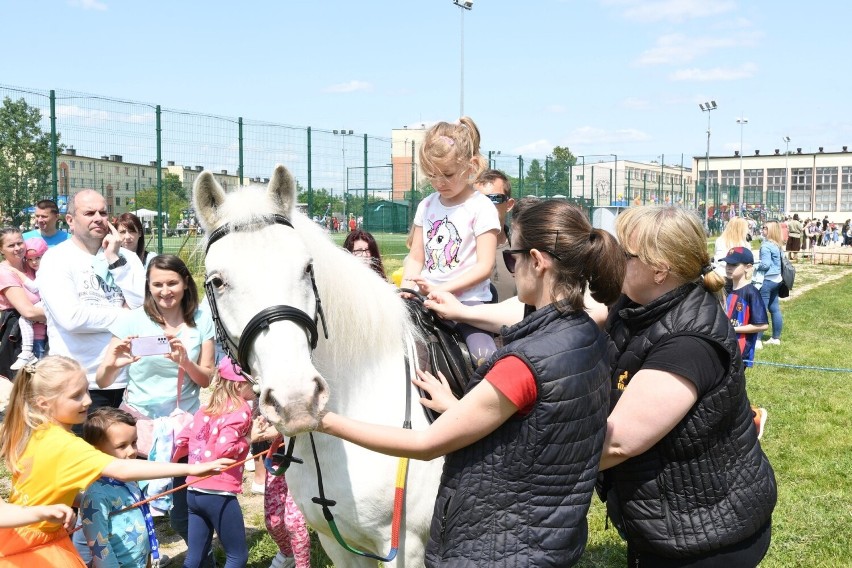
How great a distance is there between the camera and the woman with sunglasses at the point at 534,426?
1917 mm

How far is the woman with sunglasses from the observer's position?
192 centimetres

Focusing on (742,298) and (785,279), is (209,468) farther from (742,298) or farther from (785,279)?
(785,279)

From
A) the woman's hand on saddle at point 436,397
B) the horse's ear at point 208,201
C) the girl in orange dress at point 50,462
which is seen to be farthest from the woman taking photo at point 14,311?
the woman's hand on saddle at point 436,397

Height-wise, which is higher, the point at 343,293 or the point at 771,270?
the point at 343,293

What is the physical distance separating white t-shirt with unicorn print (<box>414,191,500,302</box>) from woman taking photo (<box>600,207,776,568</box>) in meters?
1.17

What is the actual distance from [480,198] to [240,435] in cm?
170

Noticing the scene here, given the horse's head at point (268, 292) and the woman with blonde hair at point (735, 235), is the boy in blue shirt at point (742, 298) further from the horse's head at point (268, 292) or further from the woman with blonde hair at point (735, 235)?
the horse's head at point (268, 292)

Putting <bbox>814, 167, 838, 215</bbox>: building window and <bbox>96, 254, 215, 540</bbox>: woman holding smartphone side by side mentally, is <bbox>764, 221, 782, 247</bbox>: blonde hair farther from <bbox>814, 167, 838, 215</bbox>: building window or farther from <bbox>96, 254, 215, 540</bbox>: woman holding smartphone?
<bbox>814, 167, 838, 215</bbox>: building window

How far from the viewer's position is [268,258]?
90.3 inches

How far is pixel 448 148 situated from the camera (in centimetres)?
336

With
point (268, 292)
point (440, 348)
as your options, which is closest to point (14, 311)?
point (440, 348)

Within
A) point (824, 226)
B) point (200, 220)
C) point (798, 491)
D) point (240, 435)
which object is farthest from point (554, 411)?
point (824, 226)

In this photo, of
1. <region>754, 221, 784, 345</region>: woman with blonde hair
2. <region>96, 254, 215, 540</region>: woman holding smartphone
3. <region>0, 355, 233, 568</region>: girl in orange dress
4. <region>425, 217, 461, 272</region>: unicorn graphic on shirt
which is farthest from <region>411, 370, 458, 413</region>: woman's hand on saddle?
<region>754, 221, 784, 345</region>: woman with blonde hair

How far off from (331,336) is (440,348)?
569mm
